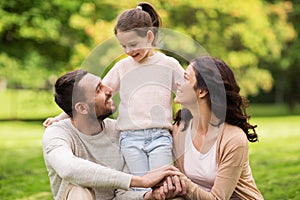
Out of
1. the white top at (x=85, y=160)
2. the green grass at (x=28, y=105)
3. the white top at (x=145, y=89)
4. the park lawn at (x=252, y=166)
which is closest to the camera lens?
the white top at (x=85, y=160)

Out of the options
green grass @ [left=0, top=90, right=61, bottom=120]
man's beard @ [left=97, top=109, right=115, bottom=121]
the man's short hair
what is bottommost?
green grass @ [left=0, top=90, right=61, bottom=120]

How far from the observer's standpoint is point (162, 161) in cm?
353

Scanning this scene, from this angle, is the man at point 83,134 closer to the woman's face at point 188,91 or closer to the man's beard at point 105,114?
the man's beard at point 105,114

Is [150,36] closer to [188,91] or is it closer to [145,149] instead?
[188,91]

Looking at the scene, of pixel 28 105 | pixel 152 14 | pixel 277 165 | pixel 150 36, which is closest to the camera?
pixel 150 36

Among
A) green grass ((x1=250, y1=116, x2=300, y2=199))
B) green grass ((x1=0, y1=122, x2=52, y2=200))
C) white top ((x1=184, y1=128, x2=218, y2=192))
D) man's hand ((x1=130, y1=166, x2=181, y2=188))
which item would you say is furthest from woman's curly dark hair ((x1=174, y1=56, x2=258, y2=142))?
green grass ((x1=0, y1=122, x2=52, y2=200))

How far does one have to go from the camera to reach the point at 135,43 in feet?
11.8

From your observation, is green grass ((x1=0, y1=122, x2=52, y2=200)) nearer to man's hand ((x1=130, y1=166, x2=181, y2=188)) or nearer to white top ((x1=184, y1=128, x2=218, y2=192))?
white top ((x1=184, y1=128, x2=218, y2=192))

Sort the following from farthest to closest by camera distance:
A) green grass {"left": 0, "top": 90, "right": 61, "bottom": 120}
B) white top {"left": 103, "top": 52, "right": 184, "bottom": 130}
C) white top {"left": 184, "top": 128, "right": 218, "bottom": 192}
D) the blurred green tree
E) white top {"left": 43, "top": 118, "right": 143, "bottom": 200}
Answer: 1. green grass {"left": 0, "top": 90, "right": 61, "bottom": 120}
2. the blurred green tree
3. white top {"left": 103, "top": 52, "right": 184, "bottom": 130}
4. white top {"left": 184, "top": 128, "right": 218, "bottom": 192}
5. white top {"left": 43, "top": 118, "right": 143, "bottom": 200}

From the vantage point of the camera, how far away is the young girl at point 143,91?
355 cm

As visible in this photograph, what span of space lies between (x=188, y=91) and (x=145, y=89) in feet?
1.07

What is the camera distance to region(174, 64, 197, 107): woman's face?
11.3 feet

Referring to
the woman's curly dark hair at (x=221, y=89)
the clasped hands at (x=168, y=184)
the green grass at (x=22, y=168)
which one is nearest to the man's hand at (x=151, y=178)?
the clasped hands at (x=168, y=184)

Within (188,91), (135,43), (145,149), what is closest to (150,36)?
(135,43)
